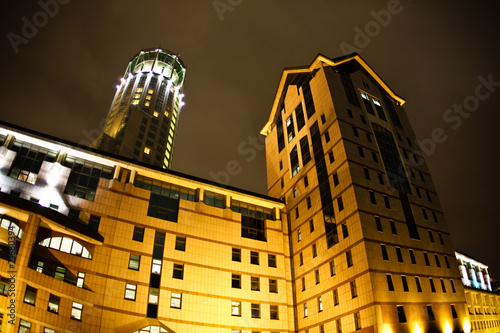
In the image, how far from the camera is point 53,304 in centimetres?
3058

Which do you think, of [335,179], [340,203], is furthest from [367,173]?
[340,203]

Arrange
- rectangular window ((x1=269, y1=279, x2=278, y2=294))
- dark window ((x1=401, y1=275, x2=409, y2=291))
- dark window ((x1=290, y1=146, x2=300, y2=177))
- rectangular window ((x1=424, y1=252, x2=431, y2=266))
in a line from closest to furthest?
dark window ((x1=401, y1=275, x2=409, y2=291)) → rectangular window ((x1=424, y1=252, x2=431, y2=266)) → rectangular window ((x1=269, y1=279, x2=278, y2=294)) → dark window ((x1=290, y1=146, x2=300, y2=177))

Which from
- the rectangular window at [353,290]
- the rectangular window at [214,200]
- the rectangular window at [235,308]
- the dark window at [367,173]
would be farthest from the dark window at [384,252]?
the rectangular window at [214,200]

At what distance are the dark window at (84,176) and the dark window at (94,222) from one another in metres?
2.28

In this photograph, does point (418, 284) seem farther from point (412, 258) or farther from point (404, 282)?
point (412, 258)

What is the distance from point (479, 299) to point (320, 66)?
166ft

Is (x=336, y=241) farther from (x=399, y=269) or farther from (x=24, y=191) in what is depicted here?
(x=24, y=191)

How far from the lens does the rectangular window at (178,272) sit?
3962 cm

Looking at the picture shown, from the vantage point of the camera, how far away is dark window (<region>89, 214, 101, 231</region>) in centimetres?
3778

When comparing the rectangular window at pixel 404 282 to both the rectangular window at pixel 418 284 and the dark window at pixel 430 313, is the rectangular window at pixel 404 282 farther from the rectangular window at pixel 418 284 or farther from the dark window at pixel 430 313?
the dark window at pixel 430 313

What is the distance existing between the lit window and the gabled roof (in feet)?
131

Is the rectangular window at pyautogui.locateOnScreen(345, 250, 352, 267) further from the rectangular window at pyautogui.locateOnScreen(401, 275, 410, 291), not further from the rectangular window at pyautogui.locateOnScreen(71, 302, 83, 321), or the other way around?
the rectangular window at pyautogui.locateOnScreen(71, 302, 83, 321)

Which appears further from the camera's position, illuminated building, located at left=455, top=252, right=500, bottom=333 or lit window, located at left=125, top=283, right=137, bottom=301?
illuminated building, located at left=455, top=252, right=500, bottom=333

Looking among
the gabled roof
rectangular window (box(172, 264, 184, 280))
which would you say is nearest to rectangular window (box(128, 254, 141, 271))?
rectangular window (box(172, 264, 184, 280))
